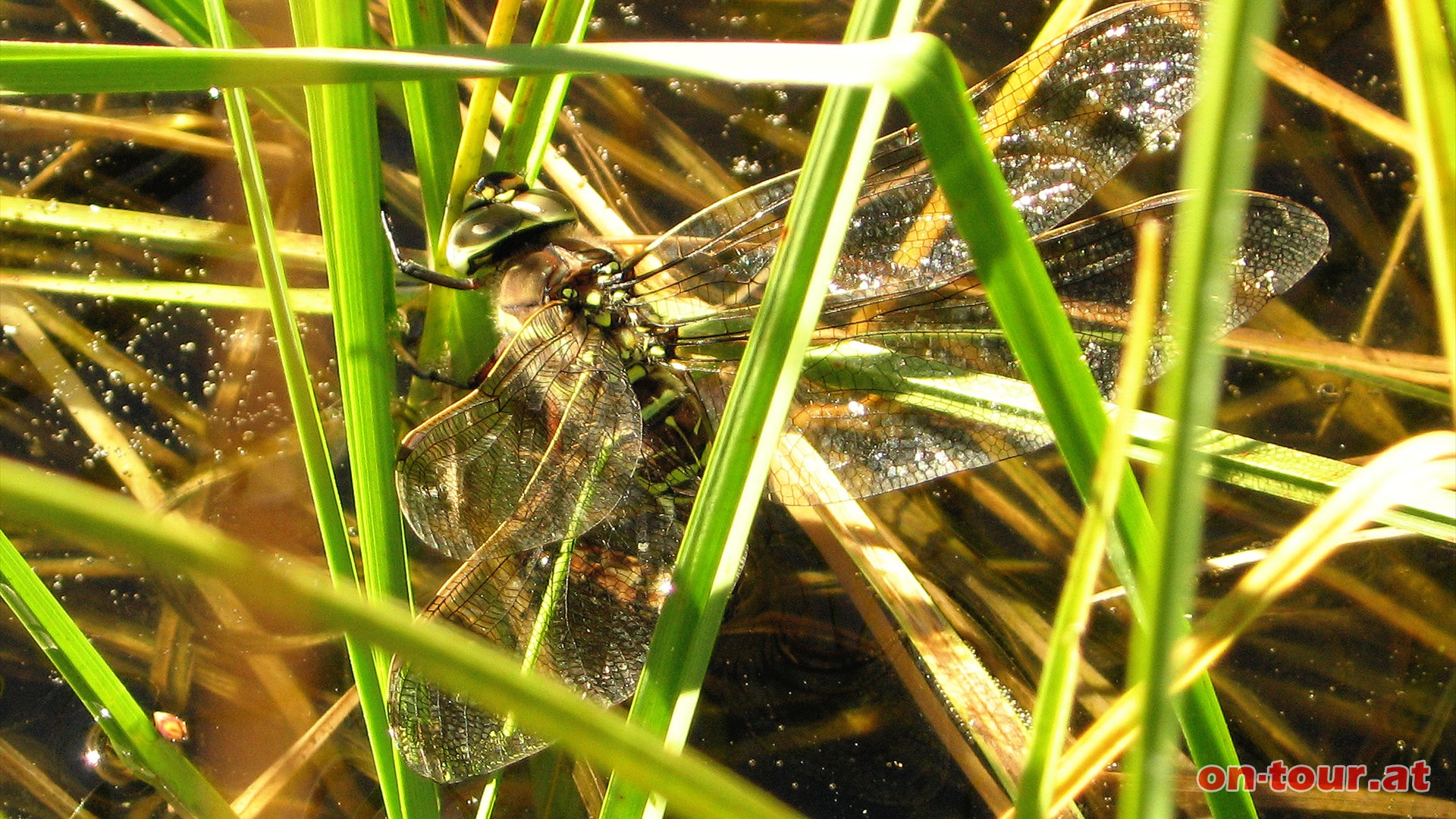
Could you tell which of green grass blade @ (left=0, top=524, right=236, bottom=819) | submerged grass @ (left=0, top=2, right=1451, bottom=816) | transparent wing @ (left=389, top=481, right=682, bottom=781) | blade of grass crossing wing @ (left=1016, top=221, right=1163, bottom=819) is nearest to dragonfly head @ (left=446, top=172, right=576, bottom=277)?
submerged grass @ (left=0, top=2, right=1451, bottom=816)

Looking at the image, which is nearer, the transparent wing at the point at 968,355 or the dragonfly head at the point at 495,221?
the transparent wing at the point at 968,355

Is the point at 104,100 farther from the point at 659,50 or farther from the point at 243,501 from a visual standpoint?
the point at 659,50

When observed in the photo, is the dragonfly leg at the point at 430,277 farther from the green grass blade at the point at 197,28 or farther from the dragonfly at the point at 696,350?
the green grass blade at the point at 197,28

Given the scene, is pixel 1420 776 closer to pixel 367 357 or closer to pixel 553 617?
pixel 553 617

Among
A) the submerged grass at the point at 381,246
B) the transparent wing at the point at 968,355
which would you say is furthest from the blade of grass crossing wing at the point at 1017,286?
the transparent wing at the point at 968,355

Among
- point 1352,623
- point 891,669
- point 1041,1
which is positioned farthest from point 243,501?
point 1352,623

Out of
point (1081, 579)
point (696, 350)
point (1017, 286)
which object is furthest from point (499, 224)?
point (1081, 579)
